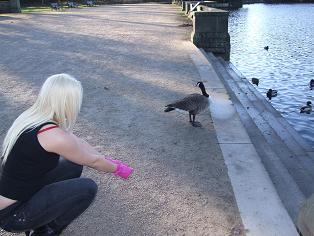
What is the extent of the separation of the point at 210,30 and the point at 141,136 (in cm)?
1112

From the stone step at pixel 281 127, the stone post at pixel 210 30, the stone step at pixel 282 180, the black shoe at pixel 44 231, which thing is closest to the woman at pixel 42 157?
the black shoe at pixel 44 231

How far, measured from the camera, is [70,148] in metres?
3.01

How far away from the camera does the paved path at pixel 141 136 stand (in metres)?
3.84

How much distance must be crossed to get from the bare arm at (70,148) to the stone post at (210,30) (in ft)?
43.2

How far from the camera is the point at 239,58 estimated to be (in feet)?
68.1

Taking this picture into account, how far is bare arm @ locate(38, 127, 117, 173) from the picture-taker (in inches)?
115

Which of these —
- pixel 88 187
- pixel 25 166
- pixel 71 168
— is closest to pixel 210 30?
pixel 71 168

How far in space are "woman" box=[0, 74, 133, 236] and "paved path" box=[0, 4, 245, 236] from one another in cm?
60

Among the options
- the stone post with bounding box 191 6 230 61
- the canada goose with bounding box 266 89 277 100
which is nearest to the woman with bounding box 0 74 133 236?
the canada goose with bounding box 266 89 277 100

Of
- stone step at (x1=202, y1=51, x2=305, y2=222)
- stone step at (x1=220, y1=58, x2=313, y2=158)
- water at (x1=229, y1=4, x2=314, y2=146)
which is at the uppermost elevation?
stone step at (x1=202, y1=51, x2=305, y2=222)

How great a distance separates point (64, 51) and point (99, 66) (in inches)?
110

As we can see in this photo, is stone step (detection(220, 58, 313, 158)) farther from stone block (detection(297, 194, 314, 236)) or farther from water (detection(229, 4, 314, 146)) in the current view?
stone block (detection(297, 194, 314, 236))

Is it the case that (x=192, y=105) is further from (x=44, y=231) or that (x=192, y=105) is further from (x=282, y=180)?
(x=44, y=231)

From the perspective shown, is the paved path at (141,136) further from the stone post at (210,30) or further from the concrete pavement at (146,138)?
the stone post at (210,30)
